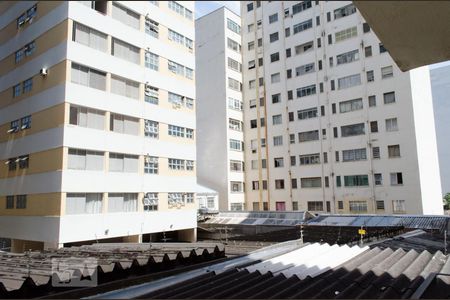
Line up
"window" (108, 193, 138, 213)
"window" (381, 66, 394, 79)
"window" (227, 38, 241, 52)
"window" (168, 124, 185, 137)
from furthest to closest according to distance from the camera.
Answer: "window" (227, 38, 241, 52) → "window" (381, 66, 394, 79) → "window" (168, 124, 185, 137) → "window" (108, 193, 138, 213)

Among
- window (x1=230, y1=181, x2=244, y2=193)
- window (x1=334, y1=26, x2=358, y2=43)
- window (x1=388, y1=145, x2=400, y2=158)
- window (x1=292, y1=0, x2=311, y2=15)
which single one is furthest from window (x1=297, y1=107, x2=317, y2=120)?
window (x1=292, y1=0, x2=311, y2=15)

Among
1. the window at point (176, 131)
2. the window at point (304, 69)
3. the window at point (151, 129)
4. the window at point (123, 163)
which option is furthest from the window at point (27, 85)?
the window at point (304, 69)

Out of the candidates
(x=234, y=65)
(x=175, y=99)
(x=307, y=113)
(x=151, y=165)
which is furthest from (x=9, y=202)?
(x=234, y=65)

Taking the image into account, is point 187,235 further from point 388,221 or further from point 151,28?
point 151,28

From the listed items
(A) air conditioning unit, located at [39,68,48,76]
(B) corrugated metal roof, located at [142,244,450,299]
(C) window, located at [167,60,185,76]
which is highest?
(C) window, located at [167,60,185,76]

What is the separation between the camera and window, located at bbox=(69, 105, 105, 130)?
696 inches

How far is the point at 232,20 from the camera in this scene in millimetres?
40594

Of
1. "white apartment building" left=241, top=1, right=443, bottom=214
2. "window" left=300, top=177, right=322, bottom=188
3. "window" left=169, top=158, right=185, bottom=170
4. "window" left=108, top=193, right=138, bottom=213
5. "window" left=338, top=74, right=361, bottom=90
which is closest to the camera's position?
"window" left=108, top=193, right=138, bottom=213

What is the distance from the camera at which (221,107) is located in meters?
38.8

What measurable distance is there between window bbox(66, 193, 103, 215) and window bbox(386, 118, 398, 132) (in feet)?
81.2

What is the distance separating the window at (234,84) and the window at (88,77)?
2153 centimetres

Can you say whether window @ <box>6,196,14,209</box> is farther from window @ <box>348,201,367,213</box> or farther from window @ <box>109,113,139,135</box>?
window @ <box>348,201,367,213</box>

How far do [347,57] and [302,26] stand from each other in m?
6.28

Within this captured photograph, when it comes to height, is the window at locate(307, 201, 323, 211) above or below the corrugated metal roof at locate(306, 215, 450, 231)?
above
